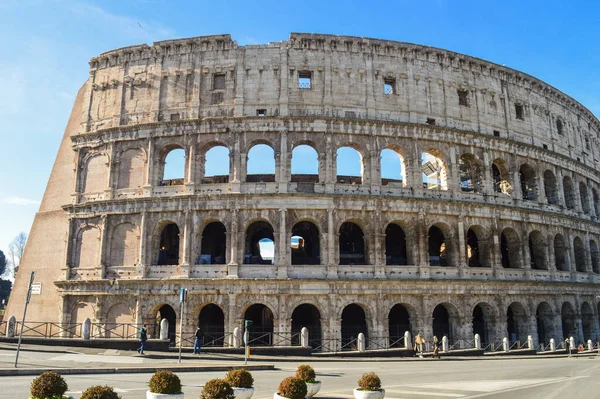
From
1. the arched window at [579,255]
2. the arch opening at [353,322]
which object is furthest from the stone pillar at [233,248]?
the arched window at [579,255]

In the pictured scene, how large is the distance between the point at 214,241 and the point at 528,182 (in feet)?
80.6

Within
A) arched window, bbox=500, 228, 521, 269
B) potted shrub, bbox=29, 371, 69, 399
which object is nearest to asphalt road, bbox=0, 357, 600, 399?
potted shrub, bbox=29, 371, 69, 399

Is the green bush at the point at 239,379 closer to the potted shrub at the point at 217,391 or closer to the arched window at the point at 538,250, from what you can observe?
the potted shrub at the point at 217,391

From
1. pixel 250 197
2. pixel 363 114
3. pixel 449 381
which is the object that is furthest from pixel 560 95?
pixel 449 381

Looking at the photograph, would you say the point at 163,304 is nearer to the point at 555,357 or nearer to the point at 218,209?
the point at 218,209

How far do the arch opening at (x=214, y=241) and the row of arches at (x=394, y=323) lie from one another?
4091 mm

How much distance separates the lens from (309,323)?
2866cm

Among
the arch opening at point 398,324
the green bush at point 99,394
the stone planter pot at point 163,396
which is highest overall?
the arch opening at point 398,324

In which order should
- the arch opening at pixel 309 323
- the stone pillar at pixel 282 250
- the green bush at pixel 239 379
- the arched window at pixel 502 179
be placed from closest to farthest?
the green bush at pixel 239 379
the stone pillar at pixel 282 250
the arch opening at pixel 309 323
the arched window at pixel 502 179

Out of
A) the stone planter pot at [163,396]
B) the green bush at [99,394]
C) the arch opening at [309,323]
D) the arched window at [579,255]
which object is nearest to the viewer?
the green bush at [99,394]

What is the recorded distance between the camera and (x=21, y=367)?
49.2 ft

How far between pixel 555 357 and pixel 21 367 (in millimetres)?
28177

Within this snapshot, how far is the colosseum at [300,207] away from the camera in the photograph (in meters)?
26.7

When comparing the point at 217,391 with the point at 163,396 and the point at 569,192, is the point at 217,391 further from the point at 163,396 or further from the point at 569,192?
the point at 569,192
